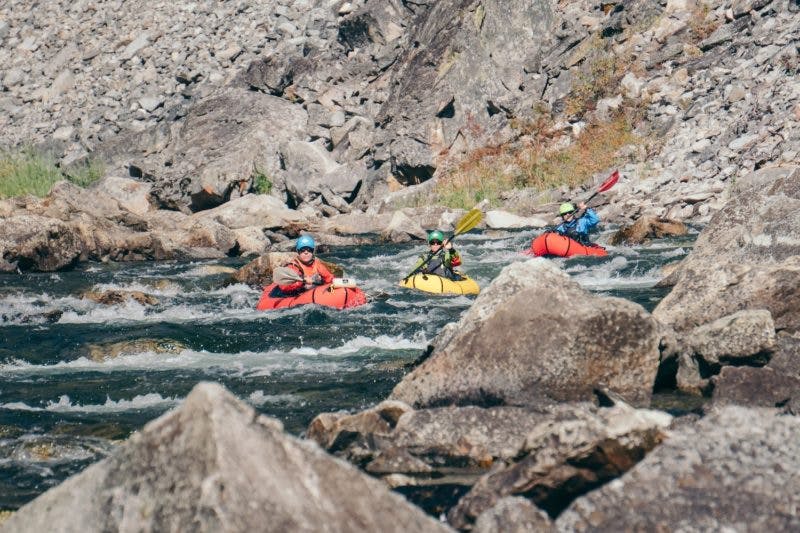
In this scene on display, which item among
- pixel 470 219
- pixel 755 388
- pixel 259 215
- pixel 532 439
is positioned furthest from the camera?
pixel 259 215

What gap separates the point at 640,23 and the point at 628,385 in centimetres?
2080

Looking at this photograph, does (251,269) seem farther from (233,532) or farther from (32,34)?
(32,34)

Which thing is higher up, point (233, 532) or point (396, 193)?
point (233, 532)

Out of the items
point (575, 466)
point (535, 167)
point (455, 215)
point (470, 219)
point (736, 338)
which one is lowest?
point (455, 215)

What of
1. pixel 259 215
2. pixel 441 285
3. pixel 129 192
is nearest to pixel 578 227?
pixel 441 285

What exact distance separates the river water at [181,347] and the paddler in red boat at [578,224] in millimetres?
572

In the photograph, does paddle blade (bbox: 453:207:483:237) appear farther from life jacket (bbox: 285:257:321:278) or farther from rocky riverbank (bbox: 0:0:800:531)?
rocky riverbank (bbox: 0:0:800:531)

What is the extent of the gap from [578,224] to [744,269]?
8.60 meters

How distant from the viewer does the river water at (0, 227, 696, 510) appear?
6.33m

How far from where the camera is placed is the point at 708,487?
10.5 feet

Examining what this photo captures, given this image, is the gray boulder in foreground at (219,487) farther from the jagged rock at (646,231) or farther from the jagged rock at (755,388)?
the jagged rock at (646,231)

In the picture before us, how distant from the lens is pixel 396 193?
23.6 m

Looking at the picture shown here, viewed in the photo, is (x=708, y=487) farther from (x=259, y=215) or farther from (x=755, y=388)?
(x=259, y=215)

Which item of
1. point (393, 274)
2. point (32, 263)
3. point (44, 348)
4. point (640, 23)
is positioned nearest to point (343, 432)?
point (44, 348)
